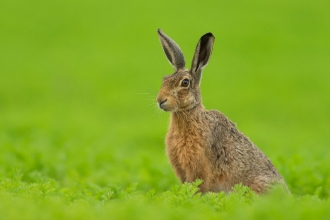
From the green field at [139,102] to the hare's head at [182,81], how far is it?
414mm

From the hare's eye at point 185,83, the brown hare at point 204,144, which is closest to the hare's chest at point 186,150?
the brown hare at point 204,144

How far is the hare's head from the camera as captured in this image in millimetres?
8914

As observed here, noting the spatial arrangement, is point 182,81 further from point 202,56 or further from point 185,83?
point 202,56

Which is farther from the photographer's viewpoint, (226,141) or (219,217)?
(226,141)

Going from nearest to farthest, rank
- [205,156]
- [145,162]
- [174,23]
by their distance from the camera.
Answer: [205,156]
[145,162]
[174,23]

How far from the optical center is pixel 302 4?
42250mm

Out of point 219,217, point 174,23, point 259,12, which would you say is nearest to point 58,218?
point 219,217

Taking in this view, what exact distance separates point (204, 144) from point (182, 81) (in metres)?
0.82

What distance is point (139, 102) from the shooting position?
2708cm

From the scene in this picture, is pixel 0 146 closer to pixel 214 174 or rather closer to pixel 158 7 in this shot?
pixel 214 174

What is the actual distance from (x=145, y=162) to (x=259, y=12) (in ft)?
94.3

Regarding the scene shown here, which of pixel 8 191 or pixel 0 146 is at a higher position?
pixel 0 146

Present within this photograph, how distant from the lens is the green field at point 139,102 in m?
7.42

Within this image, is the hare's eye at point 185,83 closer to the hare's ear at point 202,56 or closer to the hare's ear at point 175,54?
the hare's ear at point 202,56
